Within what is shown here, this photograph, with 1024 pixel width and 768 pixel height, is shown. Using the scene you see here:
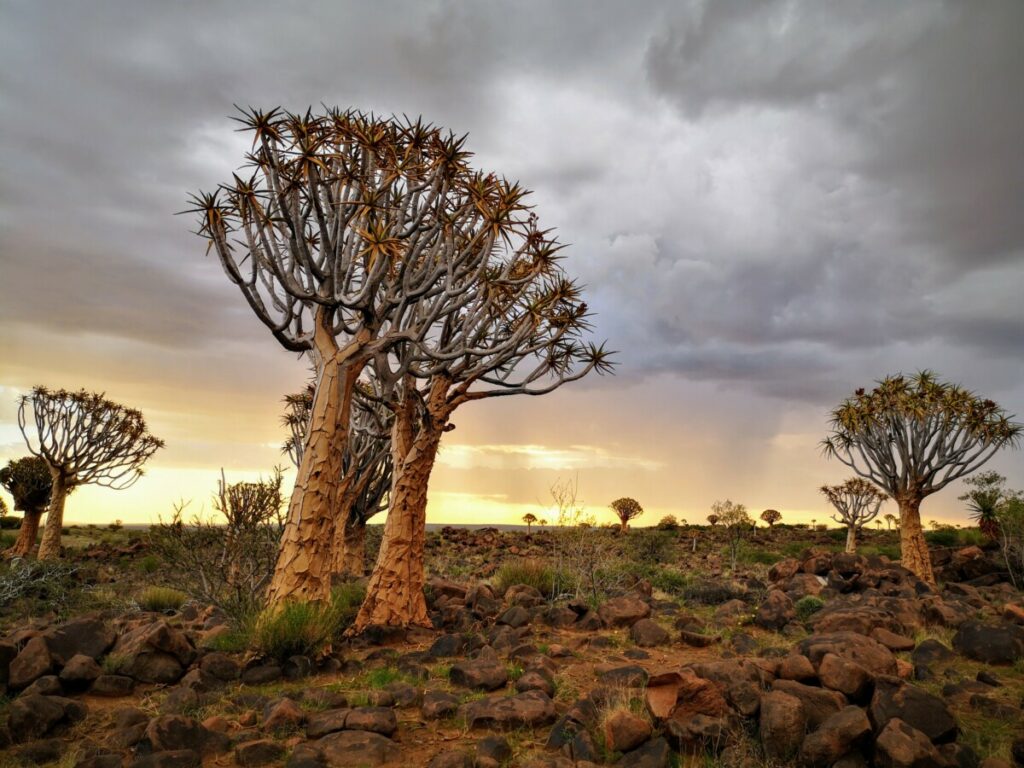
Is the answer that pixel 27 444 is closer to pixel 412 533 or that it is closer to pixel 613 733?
pixel 412 533

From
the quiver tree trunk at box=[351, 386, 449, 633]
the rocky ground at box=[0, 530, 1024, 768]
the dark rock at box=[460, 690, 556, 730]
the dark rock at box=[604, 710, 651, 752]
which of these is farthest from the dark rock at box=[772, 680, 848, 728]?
the quiver tree trunk at box=[351, 386, 449, 633]

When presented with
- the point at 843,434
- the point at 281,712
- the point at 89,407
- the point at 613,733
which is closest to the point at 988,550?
the point at 843,434

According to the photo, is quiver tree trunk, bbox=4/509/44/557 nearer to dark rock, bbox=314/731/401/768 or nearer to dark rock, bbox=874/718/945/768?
dark rock, bbox=314/731/401/768

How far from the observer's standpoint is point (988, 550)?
27109 mm

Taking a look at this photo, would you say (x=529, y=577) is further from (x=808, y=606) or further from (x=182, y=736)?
(x=182, y=736)

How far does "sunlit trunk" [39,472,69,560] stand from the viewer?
83.5ft

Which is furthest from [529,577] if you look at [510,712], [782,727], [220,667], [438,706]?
[782,727]

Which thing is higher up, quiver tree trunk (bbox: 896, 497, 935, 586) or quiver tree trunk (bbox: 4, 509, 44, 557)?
quiver tree trunk (bbox: 896, 497, 935, 586)

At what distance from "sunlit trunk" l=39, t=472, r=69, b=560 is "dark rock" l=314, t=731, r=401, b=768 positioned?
76.9 feet

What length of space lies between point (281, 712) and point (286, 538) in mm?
3740

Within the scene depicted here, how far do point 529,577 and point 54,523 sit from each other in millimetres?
20484

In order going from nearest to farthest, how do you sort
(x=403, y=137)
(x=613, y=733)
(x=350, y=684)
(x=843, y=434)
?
(x=613, y=733) → (x=350, y=684) → (x=403, y=137) → (x=843, y=434)

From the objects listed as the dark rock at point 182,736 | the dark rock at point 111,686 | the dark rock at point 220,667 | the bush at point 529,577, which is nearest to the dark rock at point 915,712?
the dark rock at point 182,736

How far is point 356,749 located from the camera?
6559mm
